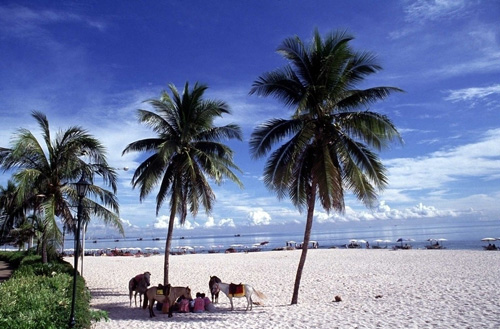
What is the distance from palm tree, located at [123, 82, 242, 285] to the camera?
13070 mm

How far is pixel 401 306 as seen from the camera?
1019 cm

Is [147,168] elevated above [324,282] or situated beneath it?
elevated above

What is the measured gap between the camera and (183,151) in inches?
520

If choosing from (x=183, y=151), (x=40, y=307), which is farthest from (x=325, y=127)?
(x=40, y=307)

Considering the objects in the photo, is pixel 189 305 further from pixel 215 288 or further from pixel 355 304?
pixel 355 304

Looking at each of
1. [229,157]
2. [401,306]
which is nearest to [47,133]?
[229,157]

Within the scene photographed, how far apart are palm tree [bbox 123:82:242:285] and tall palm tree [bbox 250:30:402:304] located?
248 centimetres

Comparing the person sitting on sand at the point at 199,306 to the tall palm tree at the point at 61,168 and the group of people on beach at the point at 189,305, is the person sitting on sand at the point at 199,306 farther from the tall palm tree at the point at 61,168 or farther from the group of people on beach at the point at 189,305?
the tall palm tree at the point at 61,168

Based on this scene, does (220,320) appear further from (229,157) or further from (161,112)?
(161,112)

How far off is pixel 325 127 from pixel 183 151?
16.8 feet

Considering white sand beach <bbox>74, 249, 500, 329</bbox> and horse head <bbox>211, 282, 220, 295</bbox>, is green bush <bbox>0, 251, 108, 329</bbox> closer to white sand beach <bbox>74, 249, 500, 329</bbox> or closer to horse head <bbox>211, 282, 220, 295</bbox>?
white sand beach <bbox>74, 249, 500, 329</bbox>

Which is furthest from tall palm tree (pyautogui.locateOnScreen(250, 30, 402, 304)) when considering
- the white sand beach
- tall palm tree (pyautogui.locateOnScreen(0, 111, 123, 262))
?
tall palm tree (pyautogui.locateOnScreen(0, 111, 123, 262))

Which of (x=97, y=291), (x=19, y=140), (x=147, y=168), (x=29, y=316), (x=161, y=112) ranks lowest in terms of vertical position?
(x=97, y=291)

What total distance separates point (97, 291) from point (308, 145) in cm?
1086
